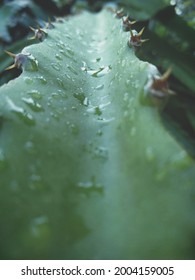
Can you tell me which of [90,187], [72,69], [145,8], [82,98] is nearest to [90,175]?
[90,187]

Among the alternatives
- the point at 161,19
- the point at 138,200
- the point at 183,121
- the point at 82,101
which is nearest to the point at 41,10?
the point at 161,19

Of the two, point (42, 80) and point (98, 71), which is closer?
point (42, 80)

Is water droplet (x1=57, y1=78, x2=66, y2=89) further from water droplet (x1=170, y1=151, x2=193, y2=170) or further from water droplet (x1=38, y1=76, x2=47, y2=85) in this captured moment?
water droplet (x1=170, y1=151, x2=193, y2=170)

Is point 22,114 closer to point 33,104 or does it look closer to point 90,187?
point 33,104

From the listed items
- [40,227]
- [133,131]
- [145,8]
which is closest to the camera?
[40,227]

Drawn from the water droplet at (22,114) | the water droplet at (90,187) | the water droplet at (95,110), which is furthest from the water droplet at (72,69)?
the water droplet at (90,187)

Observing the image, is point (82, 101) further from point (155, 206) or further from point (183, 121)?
point (183, 121)

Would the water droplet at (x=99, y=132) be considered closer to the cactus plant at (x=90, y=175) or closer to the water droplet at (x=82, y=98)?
the cactus plant at (x=90, y=175)

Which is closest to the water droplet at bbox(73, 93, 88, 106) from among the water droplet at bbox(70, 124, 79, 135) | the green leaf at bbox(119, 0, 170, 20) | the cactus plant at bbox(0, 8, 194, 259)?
the cactus plant at bbox(0, 8, 194, 259)
